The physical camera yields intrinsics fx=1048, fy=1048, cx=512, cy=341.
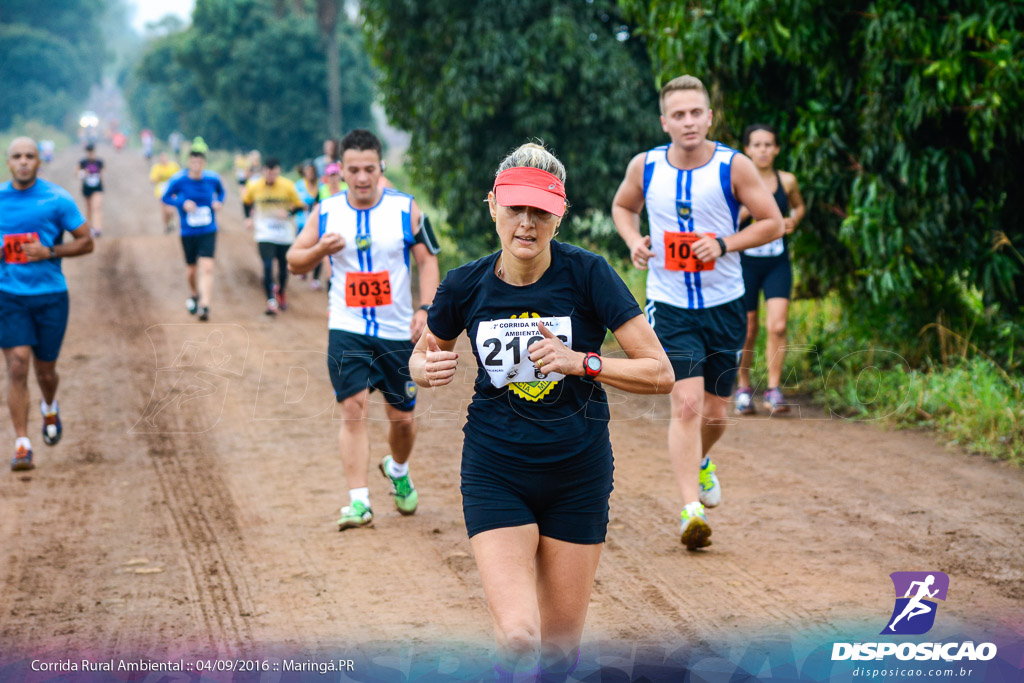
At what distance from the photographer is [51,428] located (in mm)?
8258

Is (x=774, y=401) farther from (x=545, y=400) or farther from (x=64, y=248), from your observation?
(x=545, y=400)

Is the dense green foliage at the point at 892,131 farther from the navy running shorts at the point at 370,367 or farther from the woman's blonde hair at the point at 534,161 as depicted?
the woman's blonde hair at the point at 534,161

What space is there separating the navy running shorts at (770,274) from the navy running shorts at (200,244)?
25.3 feet

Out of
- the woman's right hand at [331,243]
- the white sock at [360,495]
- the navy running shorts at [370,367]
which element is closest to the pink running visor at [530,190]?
the woman's right hand at [331,243]

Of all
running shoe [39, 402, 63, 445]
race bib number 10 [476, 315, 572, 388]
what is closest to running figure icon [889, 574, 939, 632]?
race bib number 10 [476, 315, 572, 388]

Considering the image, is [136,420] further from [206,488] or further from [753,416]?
[753,416]

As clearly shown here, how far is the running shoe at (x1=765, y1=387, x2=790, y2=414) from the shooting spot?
922cm

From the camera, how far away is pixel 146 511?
22.7 feet

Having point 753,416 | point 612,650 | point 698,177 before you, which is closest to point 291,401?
point 753,416

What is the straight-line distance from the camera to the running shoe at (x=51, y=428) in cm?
825

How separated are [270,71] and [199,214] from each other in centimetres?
2642

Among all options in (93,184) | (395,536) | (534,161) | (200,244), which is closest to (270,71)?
(93,184)

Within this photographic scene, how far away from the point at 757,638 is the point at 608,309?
194 cm

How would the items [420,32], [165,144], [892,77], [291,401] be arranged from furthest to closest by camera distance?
[165,144] < [420,32] < [291,401] < [892,77]
